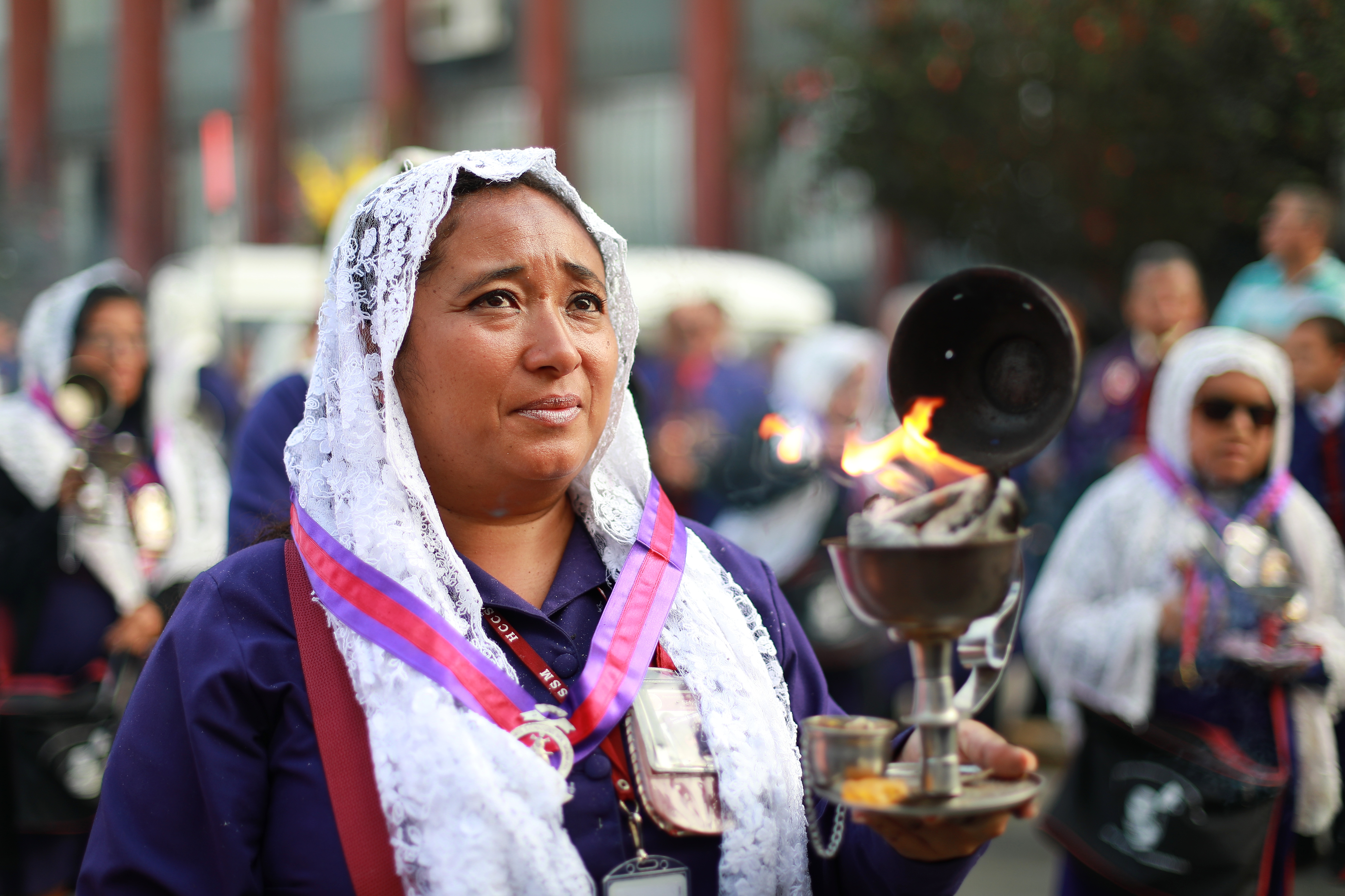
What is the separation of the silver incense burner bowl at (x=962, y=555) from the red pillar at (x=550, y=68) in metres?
19.5

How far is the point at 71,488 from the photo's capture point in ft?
13.3

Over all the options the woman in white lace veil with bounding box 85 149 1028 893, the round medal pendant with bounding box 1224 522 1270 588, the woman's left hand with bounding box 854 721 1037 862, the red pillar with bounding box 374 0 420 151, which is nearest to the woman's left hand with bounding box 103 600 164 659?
the woman in white lace veil with bounding box 85 149 1028 893

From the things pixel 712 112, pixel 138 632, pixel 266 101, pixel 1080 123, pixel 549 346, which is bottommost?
pixel 138 632

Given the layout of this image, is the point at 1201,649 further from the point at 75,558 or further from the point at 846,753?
the point at 75,558

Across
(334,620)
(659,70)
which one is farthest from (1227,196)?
(659,70)

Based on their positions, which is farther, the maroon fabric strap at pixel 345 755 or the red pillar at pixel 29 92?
the red pillar at pixel 29 92

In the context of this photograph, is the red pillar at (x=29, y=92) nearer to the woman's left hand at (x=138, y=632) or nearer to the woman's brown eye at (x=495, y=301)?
the woman's left hand at (x=138, y=632)

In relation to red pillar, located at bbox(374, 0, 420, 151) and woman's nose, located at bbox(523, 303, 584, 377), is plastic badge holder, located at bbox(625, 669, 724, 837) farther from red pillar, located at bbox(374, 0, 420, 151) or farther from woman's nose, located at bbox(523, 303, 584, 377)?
red pillar, located at bbox(374, 0, 420, 151)

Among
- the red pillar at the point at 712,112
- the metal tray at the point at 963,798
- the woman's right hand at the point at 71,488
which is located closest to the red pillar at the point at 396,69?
the red pillar at the point at 712,112

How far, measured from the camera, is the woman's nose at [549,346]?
1.87 m

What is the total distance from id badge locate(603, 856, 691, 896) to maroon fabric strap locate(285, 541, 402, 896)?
286 millimetres

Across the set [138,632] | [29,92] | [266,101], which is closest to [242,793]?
[138,632]

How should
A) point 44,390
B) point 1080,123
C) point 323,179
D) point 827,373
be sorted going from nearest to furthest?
point 44,390 < point 827,373 < point 1080,123 < point 323,179

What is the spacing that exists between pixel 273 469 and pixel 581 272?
1504 millimetres
